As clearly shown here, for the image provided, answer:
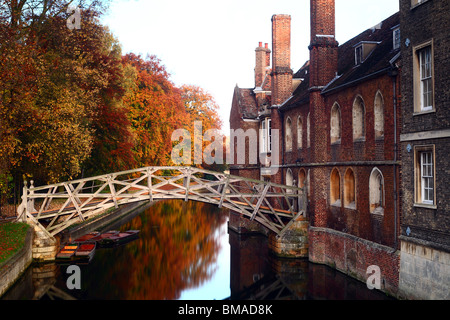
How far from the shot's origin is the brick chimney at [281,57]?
85.6ft

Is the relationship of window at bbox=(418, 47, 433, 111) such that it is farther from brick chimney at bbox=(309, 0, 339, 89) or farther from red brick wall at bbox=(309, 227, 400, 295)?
brick chimney at bbox=(309, 0, 339, 89)

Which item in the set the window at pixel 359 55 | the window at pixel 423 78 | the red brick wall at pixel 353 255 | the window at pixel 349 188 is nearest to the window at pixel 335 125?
the window at pixel 349 188

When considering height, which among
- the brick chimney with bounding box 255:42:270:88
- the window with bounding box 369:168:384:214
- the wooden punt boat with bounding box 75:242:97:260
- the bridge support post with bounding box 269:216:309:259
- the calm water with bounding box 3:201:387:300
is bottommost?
the calm water with bounding box 3:201:387:300

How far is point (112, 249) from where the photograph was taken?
24906 mm

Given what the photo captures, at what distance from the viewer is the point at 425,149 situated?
13203 millimetres

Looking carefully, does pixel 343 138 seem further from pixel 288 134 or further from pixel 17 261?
pixel 17 261

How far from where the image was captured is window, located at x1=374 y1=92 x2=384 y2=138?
53.6ft

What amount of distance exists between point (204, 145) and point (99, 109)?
34431mm

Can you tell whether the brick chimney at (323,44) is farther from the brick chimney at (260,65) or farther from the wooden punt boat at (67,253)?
the wooden punt boat at (67,253)

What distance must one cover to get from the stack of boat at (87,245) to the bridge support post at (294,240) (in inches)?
374

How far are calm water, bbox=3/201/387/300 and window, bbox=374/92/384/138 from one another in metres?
5.72

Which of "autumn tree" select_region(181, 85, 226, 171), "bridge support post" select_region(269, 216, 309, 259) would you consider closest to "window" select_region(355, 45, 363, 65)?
"bridge support post" select_region(269, 216, 309, 259)

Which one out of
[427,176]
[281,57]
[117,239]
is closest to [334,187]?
[427,176]

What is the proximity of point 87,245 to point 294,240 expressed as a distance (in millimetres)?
10509
